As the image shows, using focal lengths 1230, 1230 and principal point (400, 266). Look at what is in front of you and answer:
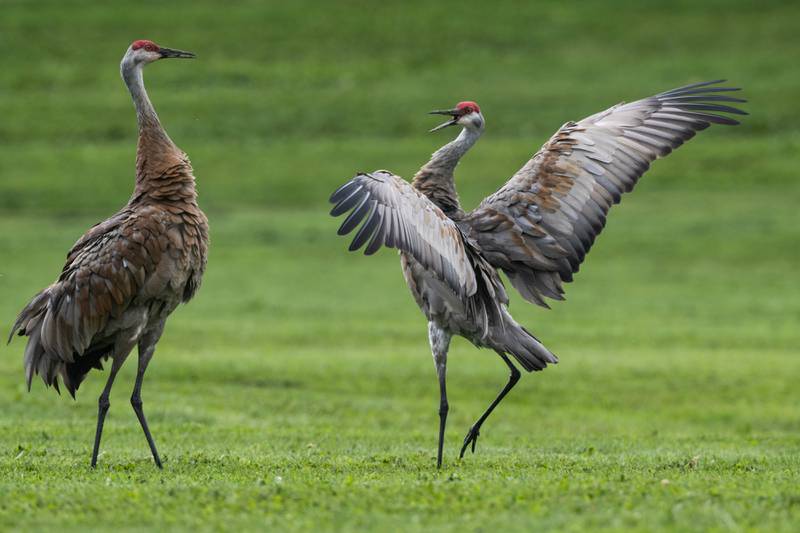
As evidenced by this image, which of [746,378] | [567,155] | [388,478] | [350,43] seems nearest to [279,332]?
[746,378]

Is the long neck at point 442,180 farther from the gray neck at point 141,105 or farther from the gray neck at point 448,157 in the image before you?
the gray neck at point 141,105

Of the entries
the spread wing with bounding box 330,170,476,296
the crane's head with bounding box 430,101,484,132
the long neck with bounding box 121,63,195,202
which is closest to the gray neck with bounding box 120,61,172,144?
the long neck with bounding box 121,63,195,202

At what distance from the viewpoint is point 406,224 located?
895 cm

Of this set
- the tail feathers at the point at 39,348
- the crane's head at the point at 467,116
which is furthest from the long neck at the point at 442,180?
the tail feathers at the point at 39,348

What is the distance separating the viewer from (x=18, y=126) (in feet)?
136

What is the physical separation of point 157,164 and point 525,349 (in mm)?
3291

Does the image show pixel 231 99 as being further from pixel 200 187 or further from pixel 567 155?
pixel 567 155

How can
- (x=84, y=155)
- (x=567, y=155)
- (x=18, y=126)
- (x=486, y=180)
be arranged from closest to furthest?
(x=567, y=155)
(x=486, y=180)
(x=84, y=155)
(x=18, y=126)

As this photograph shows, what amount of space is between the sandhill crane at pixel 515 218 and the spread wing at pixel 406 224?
11mm

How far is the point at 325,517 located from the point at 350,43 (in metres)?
44.2

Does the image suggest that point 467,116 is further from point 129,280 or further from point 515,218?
point 129,280

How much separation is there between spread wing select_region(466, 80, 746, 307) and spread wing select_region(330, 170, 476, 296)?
2.89 feet

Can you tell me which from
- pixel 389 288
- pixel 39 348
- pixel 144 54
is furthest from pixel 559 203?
pixel 389 288

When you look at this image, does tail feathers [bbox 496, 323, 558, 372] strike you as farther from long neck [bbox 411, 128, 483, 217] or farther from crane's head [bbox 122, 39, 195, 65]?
crane's head [bbox 122, 39, 195, 65]
